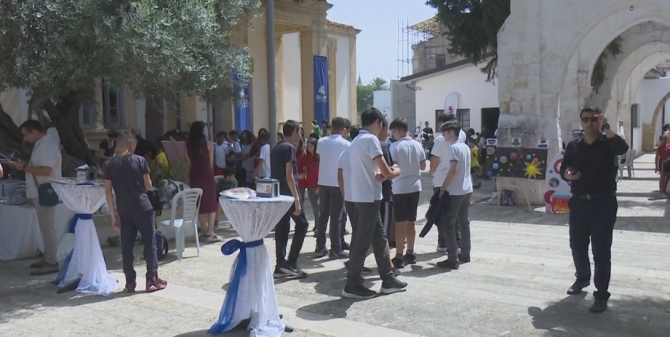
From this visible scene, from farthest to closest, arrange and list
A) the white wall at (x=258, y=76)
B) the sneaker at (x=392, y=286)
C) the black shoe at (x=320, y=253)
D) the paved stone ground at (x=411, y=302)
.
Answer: the white wall at (x=258, y=76) < the black shoe at (x=320, y=253) < the sneaker at (x=392, y=286) < the paved stone ground at (x=411, y=302)

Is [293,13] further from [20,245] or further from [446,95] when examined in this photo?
[446,95]

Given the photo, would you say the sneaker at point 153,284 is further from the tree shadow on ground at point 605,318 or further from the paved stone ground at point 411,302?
the tree shadow on ground at point 605,318

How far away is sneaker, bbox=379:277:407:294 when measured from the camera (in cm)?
613

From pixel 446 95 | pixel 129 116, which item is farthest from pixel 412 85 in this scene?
pixel 129 116

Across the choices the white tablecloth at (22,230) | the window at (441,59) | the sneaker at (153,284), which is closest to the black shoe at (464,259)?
the sneaker at (153,284)

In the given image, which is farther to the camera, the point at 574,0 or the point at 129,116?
the point at 129,116

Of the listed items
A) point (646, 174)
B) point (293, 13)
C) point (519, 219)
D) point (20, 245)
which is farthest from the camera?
point (646, 174)

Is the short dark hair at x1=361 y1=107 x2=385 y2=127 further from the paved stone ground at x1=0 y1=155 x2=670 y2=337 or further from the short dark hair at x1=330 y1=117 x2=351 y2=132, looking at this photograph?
the paved stone ground at x1=0 y1=155 x2=670 y2=337

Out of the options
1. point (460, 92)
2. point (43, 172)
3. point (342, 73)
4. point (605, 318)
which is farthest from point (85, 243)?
point (460, 92)

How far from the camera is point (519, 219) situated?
11398 mm

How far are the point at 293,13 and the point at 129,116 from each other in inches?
228

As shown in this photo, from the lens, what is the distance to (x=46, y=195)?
7145 mm

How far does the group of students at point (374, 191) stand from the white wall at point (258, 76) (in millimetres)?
12178

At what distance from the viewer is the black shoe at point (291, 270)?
6.87 metres
